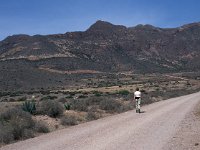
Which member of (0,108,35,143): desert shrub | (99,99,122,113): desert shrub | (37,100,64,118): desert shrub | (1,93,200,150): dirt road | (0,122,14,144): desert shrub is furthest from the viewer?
(99,99,122,113): desert shrub

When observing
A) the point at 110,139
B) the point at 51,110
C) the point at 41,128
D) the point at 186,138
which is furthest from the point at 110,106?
the point at 110,139

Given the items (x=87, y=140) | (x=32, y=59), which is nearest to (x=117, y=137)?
(x=87, y=140)

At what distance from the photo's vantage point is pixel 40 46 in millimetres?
161375

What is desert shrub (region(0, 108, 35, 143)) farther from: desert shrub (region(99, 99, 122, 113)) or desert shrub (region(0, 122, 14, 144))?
desert shrub (region(99, 99, 122, 113))

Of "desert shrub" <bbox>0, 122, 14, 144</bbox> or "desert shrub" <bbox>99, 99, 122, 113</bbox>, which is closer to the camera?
"desert shrub" <bbox>0, 122, 14, 144</bbox>

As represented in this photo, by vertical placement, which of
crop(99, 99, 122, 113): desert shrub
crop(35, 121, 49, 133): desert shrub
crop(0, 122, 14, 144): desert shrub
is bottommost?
crop(99, 99, 122, 113): desert shrub

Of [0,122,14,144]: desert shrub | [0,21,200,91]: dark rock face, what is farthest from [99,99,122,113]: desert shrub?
[0,21,200,91]: dark rock face

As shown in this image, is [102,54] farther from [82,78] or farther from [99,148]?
[99,148]

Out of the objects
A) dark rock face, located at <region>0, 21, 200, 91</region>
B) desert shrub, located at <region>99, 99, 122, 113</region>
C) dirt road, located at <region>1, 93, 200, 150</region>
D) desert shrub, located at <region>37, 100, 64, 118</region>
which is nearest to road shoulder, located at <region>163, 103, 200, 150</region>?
dirt road, located at <region>1, 93, 200, 150</region>

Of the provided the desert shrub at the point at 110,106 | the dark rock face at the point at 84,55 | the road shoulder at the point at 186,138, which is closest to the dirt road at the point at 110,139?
the road shoulder at the point at 186,138

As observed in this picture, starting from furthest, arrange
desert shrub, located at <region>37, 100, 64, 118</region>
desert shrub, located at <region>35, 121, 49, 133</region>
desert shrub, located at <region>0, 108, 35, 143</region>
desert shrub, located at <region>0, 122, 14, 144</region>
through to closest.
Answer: desert shrub, located at <region>37, 100, 64, 118</region> < desert shrub, located at <region>35, 121, 49, 133</region> < desert shrub, located at <region>0, 108, 35, 143</region> < desert shrub, located at <region>0, 122, 14, 144</region>

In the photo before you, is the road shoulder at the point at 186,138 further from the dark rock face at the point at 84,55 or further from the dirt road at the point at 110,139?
the dark rock face at the point at 84,55

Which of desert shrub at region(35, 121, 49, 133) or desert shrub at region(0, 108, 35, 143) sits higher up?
desert shrub at region(0, 108, 35, 143)

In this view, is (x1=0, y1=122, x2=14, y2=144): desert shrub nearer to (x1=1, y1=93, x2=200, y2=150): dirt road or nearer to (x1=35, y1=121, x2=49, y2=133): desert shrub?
(x1=1, y1=93, x2=200, y2=150): dirt road
